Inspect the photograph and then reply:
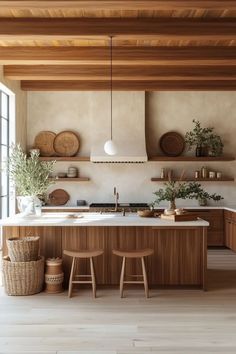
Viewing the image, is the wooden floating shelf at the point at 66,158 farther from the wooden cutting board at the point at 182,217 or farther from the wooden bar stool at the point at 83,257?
the wooden bar stool at the point at 83,257

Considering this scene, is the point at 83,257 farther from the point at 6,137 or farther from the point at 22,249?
the point at 6,137

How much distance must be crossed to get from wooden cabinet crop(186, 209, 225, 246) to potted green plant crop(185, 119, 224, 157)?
Result: 1.20 m

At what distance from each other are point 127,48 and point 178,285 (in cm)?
324

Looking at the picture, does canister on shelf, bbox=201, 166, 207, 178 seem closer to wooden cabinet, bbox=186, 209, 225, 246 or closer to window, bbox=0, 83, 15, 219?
wooden cabinet, bbox=186, 209, 225, 246

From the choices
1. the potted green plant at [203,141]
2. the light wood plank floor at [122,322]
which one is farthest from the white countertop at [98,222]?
the potted green plant at [203,141]

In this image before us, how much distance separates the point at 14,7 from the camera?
389 centimetres

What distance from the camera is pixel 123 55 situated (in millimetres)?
5621

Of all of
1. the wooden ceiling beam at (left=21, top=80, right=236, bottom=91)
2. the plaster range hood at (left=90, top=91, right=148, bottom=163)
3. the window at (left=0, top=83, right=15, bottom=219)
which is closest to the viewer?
the window at (left=0, top=83, right=15, bottom=219)

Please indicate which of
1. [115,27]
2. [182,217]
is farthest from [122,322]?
[115,27]

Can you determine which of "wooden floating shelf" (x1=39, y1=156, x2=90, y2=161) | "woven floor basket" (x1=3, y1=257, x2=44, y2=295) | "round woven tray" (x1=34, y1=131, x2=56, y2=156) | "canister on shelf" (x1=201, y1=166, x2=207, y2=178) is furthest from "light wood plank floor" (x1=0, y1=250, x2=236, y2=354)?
"round woven tray" (x1=34, y1=131, x2=56, y2=156)

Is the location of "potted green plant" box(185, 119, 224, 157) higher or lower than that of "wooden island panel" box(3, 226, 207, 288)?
higher

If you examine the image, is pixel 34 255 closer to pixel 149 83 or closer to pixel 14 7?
pixel 14 7

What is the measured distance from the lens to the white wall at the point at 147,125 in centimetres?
818

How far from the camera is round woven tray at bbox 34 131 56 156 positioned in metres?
8.14
